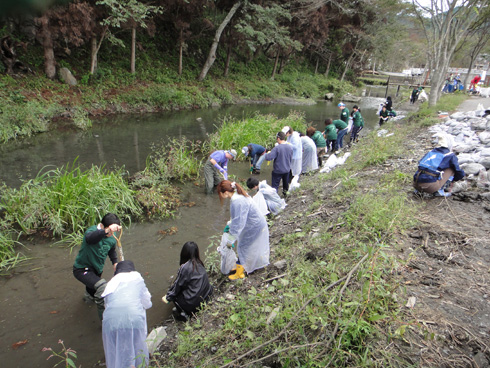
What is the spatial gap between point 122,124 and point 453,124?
1298 cm

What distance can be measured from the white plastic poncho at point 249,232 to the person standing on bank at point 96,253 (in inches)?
54.8

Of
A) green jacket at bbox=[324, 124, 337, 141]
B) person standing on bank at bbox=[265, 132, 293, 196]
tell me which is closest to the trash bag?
person standing on bank at bbox=[265, 132, 293, 196]

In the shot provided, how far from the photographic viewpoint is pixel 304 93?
28906 mm

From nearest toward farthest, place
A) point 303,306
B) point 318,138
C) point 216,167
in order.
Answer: point 303,306, point 216,167, point 318,138

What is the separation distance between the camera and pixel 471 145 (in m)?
6.65

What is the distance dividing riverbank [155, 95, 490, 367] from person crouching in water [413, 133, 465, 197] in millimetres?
331

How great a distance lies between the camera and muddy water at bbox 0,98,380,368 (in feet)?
11.0

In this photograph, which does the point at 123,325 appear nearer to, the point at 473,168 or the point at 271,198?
the point at 271,198

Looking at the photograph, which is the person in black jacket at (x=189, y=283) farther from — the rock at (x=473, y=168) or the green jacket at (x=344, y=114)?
the green jacket at (x=344, y=114)

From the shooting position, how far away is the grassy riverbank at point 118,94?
11383 mm

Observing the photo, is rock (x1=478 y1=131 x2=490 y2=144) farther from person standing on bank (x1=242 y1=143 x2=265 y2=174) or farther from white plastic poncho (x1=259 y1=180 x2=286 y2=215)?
person standing on bank (x1=242 y1=143 x2=265 y2=174)

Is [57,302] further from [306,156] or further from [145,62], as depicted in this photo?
[145,62]

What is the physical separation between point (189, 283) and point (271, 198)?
2905 mm

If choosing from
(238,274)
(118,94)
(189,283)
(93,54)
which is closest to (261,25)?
(118,94)
